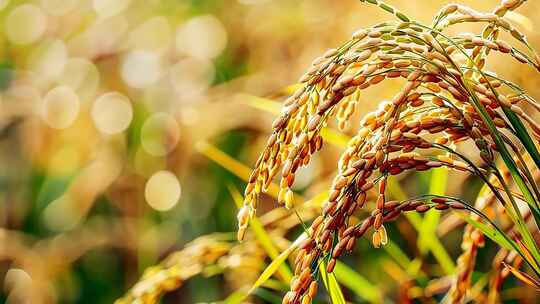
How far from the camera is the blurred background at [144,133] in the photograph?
1.71 m

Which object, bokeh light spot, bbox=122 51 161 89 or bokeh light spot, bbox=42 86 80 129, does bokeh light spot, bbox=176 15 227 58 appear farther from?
bokeh light spot, bbox=42 86 80 129

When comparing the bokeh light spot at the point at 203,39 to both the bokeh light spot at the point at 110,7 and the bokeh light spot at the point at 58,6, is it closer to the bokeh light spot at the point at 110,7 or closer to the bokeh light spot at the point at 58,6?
the bokeh light spot at the point at 110,7

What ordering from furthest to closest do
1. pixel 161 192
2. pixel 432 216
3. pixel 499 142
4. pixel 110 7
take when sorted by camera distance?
pixel 110 7
pixel 161 192
pixel 432 216
pixel 499 142

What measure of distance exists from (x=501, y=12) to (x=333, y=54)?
0.14 meters

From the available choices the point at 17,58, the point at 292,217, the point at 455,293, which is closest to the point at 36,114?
the point at 17,58

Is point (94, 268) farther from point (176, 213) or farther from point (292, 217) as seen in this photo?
point (292, 217)

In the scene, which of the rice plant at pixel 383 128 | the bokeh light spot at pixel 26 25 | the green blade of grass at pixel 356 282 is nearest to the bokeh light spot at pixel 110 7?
the bokeh light spot at pixel 26 25

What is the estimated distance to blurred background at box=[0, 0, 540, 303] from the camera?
1711mm

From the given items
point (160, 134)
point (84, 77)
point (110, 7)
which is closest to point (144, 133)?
point (160, 134)

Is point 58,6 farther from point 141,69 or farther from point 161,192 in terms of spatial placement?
point 161,192

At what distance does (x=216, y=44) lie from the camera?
2043 mm

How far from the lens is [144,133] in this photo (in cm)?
195

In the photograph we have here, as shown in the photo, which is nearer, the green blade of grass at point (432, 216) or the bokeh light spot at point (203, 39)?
the green blade of grass at point (432, 216)

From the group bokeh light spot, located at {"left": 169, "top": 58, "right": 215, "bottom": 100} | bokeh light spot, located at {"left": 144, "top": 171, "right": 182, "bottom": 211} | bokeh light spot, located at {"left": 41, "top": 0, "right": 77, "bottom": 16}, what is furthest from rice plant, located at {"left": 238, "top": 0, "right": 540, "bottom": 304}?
bokeh light spot, located at {"left": 41, "top": 0, "right": 77, "bottom": 16}
